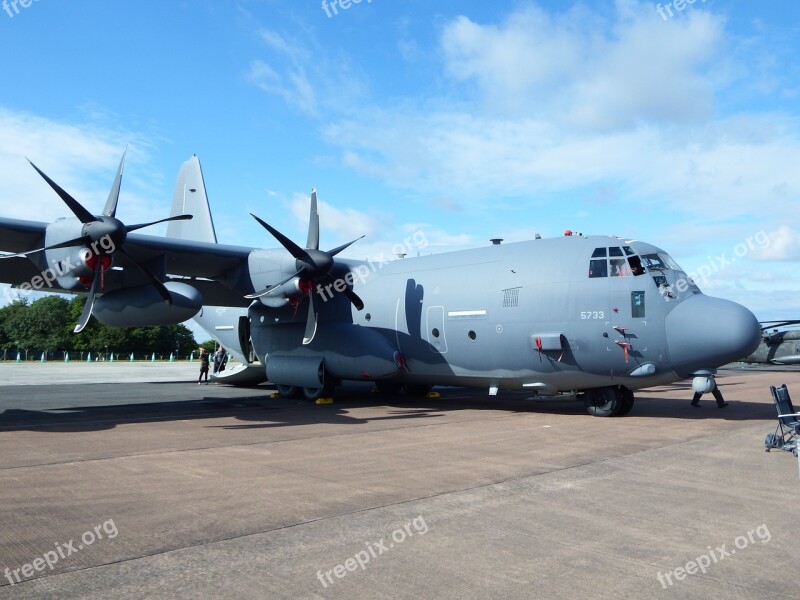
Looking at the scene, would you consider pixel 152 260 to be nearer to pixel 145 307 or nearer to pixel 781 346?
pixel 145 307

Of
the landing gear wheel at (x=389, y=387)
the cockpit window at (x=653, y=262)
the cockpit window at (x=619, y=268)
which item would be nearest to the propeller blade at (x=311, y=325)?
the landing gear wheel at (x=389, y=387)

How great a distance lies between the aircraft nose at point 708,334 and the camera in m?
12.3

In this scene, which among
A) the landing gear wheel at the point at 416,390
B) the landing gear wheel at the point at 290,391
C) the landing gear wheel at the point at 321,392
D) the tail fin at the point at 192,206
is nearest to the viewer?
the landing gear wheel at the point at 321,392

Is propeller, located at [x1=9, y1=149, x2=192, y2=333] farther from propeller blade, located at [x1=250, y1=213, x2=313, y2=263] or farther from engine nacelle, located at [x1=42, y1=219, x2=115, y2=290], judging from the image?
propeller blade, located at [x1=250, y1=213, x2=313, y2=263]

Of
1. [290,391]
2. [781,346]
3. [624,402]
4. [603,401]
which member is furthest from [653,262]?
[781,346]

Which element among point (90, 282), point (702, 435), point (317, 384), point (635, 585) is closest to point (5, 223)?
point (90, 282)

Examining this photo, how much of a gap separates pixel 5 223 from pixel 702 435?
48.1 ft

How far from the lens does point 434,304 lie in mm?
16234

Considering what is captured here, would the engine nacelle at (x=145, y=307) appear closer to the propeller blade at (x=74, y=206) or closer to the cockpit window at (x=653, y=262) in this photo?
the propeller blade at (x=74, y=206)

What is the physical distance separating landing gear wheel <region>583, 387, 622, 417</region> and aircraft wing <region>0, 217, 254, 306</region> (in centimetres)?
926

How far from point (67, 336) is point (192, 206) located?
8302cm

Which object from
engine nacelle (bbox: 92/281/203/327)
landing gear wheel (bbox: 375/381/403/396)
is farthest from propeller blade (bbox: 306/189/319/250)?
landing gear wheel (bbox: 375/381/403/396)

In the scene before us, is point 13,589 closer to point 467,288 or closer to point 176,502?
point 176,502

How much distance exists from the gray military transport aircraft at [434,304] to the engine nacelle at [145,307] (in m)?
0.04
